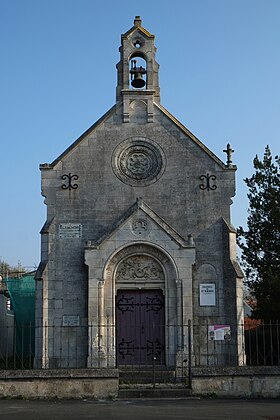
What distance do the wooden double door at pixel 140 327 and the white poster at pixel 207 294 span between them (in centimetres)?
133

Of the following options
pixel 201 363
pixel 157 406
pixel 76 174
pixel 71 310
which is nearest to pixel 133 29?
pixel 76 174

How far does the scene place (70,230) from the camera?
842 inches

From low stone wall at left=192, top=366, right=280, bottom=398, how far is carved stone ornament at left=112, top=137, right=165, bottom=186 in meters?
7.56

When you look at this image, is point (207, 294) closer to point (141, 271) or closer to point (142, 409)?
point (141, 271)

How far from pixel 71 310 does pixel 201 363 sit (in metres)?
4.58

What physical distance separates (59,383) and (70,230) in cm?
620

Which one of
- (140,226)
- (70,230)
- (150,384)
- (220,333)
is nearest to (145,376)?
(150,384)

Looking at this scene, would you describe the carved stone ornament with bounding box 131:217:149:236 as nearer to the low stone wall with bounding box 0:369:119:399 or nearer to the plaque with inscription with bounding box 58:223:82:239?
the plaque with inscription with bounding box 58:223:82:239

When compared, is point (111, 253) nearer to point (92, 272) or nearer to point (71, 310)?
point (92, 272)

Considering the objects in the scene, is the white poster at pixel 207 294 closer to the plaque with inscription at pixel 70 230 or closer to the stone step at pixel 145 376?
the stone step at pixel 145 376

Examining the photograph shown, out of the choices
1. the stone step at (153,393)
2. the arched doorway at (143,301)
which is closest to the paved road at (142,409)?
the stone step at (153,393)

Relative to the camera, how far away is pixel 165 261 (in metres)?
20.8

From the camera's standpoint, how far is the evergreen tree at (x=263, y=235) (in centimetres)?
2341

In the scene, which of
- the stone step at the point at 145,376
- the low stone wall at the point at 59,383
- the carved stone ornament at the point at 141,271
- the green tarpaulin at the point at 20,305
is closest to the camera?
the low stone wall at the point at 59,383
